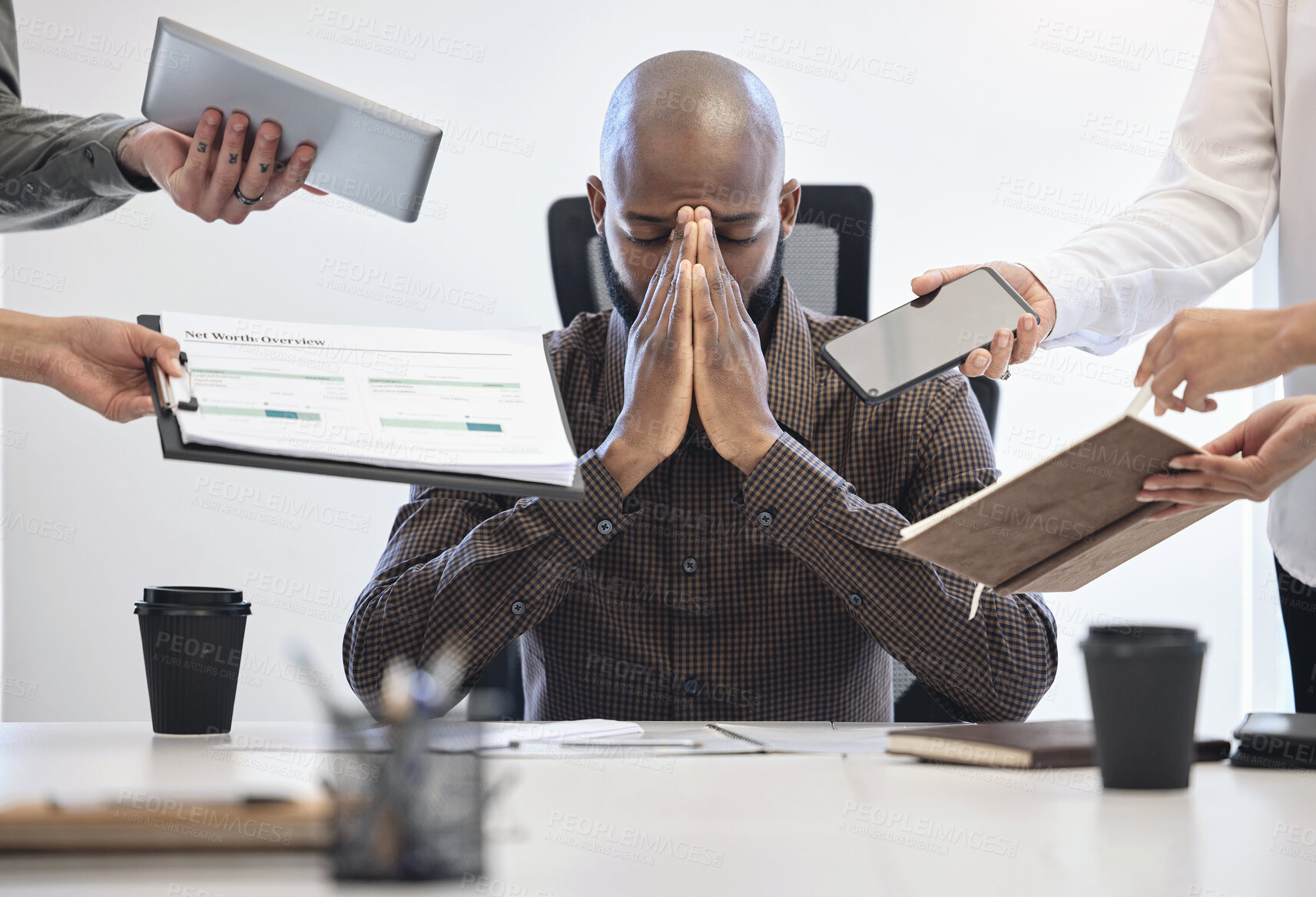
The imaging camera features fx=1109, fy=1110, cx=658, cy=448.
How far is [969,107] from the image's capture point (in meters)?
2.55

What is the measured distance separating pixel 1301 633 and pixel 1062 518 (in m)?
0.62

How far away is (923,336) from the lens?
3.73 feet

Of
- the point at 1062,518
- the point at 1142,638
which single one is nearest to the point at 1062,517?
the point at 1062,518

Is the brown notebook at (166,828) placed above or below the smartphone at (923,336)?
below

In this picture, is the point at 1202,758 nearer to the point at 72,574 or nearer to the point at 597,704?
the point at 597,704

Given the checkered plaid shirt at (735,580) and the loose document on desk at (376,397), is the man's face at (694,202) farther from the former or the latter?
the loose document on desk at (376,397)

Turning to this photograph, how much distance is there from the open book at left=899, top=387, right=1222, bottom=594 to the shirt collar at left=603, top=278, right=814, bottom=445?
0.58 m

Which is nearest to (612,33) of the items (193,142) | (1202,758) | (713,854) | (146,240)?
(146,240)

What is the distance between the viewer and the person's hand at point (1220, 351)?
0.84m

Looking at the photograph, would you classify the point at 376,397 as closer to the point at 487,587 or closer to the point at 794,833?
the point at 794,833

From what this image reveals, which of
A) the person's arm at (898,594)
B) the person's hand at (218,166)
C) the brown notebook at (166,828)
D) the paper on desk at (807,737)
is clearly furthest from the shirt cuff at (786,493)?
the brown notebook at (166,828)

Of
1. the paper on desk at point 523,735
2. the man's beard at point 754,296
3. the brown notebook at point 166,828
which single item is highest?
the man's beard at point 754,296

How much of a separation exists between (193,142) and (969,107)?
76.1 inches

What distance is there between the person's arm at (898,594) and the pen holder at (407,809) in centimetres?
76
